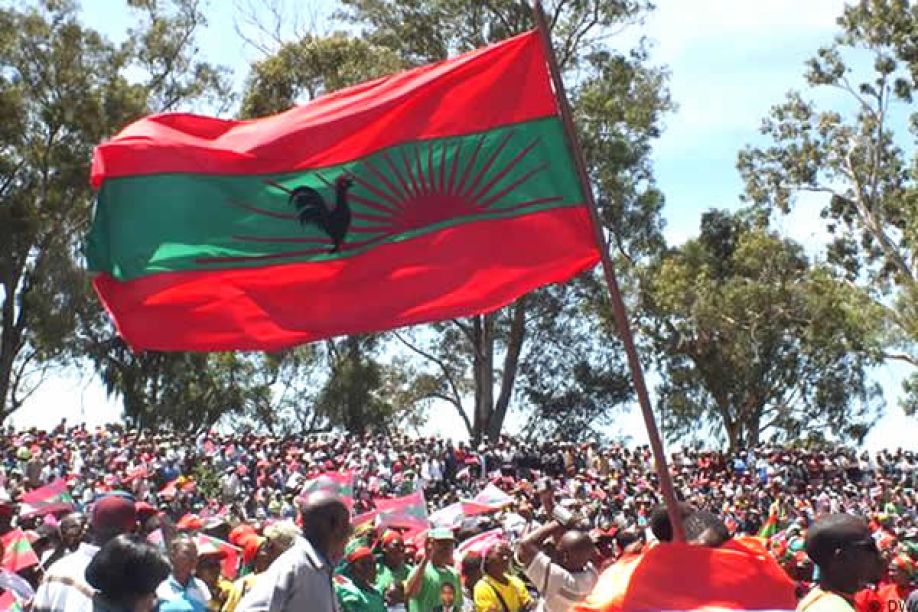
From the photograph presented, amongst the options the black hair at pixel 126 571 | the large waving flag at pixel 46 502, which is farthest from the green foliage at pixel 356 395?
the black hair at pixel 126 571

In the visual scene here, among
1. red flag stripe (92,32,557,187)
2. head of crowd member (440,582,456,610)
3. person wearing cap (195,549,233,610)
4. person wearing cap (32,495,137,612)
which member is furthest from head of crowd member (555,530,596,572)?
person wearing cap (32,495,137,612)

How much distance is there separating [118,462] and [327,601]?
2160 cm

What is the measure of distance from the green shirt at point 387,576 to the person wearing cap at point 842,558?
5.22m

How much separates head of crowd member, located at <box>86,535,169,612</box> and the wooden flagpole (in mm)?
1561

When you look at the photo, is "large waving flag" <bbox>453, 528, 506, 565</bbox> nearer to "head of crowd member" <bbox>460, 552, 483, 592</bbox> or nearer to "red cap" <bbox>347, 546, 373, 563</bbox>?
"head of crowd member" <bbox>460, 552, 483, 592</bbox>

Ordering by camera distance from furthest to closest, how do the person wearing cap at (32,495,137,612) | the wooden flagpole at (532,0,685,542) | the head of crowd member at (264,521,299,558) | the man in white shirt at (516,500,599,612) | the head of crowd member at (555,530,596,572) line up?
the head of crowd member at (264,521,299,558)
the head of crowd member at (555,530,596,572)
the man in white shirt at (516,500,599,612)
the person wearing cap at (32,495,137,612)
the wooden flagpole at (532,0,685,542)

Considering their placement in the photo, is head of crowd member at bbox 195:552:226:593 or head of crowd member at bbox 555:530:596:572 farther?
head of crowd member at bbox 195:552:226:593

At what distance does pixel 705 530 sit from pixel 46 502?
30.7ft

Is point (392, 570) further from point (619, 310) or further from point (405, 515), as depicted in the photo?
point (619, 310)

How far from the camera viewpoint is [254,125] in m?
6.20

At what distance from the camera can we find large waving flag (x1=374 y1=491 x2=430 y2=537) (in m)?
11.5

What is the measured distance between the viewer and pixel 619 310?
4629 mm

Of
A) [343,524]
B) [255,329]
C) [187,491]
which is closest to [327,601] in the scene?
[343,524]

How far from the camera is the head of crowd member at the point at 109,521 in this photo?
5047mm
